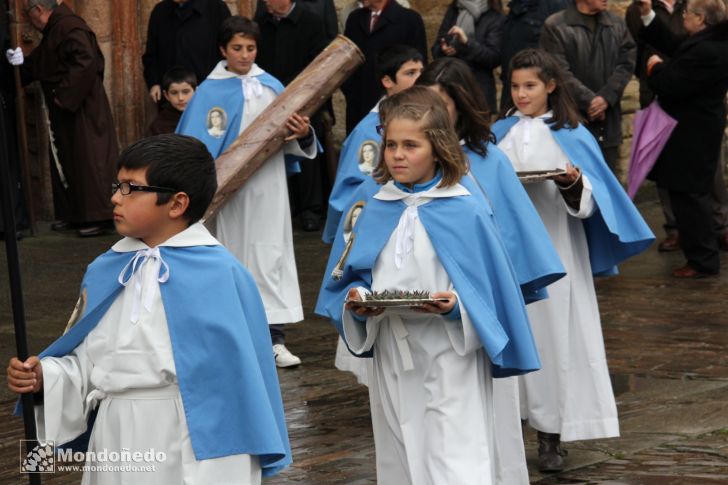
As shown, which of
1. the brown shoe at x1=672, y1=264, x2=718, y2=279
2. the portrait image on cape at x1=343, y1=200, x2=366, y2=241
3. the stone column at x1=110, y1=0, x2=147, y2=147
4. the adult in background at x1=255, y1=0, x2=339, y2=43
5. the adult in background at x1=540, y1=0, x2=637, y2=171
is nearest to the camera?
the portrait image on cape at x1=343, y1=200, x2=366, y2=241

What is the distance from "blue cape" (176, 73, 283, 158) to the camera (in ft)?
28.5

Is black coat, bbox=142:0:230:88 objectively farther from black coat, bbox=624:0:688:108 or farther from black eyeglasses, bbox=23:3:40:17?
black coat, bbox=624:0:688:108

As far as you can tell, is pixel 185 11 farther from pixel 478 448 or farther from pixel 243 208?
pixel 478 448

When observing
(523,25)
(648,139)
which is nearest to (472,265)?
(648,139)

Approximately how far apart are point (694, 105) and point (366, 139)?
15.5 ft

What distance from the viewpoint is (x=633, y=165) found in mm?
11727

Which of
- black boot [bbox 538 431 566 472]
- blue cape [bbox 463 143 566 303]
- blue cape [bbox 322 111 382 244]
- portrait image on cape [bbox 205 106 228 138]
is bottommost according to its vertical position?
black boot [bbox 538 431 566 472]

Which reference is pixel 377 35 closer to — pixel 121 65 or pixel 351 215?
pixel 121 65

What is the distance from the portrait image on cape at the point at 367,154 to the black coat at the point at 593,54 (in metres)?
4.15

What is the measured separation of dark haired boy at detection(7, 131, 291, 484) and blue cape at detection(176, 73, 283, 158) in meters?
4.19

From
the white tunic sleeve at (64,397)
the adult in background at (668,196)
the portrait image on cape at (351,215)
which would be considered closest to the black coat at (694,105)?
the adult in background at (668,196)

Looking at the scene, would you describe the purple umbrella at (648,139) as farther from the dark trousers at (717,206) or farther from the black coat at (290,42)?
the black coat at (290,42)

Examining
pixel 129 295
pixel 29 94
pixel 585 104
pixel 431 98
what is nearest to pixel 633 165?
pixel 585 104

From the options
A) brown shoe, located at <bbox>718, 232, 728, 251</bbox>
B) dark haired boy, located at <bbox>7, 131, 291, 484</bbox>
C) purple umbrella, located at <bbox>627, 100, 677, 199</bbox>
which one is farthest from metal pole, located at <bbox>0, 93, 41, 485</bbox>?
brown shoe, located at <bbox>718, 232, 728, 251</bbox>
